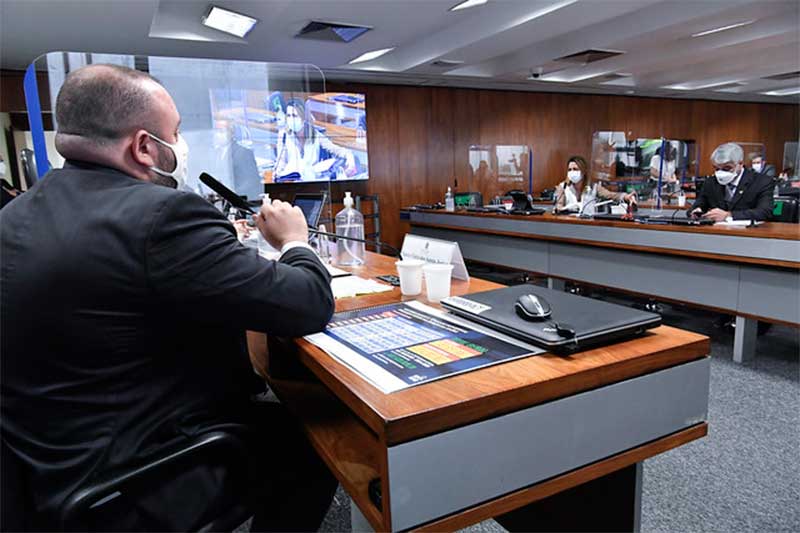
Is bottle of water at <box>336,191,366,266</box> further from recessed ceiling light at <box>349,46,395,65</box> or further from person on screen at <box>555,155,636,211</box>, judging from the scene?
recessed ceiling light at <box>349,46,395,65</box>

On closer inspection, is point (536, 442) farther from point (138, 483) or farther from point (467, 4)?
point (467, 4)

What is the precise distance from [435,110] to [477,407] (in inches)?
283

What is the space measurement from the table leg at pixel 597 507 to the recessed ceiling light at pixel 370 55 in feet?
16.3

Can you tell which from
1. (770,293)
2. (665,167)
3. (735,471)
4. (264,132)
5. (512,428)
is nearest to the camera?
(512,428)

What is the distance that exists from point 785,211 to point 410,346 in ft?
14.9

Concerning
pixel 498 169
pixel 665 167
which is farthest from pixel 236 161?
pixel 665 167

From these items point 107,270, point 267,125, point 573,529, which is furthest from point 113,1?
point 573,529

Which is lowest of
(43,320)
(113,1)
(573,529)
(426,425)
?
(573,529)

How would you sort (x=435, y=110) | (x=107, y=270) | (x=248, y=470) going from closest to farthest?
(x=107, y=270)
(x=248, y=470)
(x=435, y=110)

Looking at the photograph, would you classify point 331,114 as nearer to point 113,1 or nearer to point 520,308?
point 113,1

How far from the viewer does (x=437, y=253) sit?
1447 millimetres

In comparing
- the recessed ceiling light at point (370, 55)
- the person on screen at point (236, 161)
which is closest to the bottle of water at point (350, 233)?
the person on screen at point (236, 161)

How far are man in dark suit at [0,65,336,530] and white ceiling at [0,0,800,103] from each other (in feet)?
10.9

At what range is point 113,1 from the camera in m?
3.47
